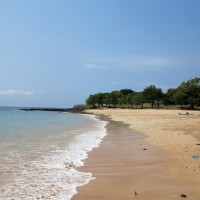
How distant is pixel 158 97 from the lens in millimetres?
119500

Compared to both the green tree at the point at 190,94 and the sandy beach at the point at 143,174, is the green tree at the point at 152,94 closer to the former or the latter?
the green tree at the point at 190,94

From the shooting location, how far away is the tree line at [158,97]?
9938 cm

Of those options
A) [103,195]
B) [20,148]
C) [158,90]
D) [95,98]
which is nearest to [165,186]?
[103,195]

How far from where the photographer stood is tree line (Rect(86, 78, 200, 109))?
99375 millimetres

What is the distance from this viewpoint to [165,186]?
325 inches

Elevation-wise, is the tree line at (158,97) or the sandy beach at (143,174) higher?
the tree line at (158,97)

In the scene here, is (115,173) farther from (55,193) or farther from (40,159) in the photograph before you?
(40,159)

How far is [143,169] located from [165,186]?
7.97 ft

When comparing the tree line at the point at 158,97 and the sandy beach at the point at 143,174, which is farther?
the tree line at the point at 158,97

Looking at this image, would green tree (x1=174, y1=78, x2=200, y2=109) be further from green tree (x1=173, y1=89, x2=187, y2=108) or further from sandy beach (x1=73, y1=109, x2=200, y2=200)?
sandy beach (x1=73, y1=109, x2=200, y2=200)

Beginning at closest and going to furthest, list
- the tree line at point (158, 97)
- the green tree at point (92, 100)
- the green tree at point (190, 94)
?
1. the green tree at point (190, 94)
2. the tree line at point (158, 97)
3. the green tree at point (92, 100)

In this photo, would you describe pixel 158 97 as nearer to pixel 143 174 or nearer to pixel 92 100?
pixel 92 100

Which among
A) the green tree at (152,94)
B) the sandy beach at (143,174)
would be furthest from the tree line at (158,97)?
the sandy beach at (143,174)

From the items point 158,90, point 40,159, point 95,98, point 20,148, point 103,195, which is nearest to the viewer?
point 103,195
